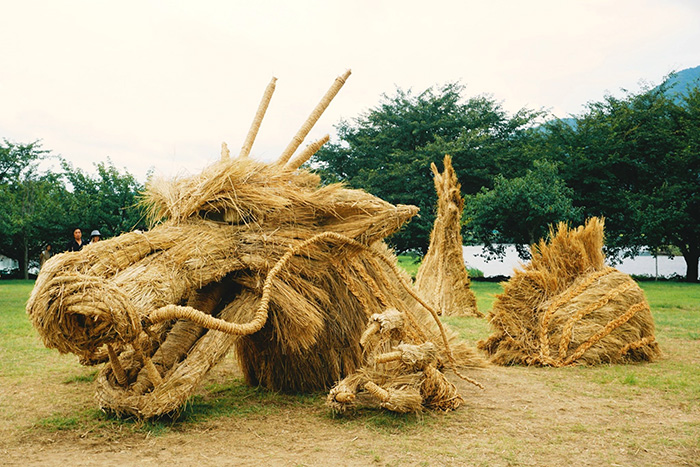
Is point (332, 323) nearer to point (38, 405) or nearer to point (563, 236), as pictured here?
point (38, 405)

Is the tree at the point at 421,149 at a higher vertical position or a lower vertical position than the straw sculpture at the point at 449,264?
higher

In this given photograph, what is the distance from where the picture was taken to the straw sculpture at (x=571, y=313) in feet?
23.2

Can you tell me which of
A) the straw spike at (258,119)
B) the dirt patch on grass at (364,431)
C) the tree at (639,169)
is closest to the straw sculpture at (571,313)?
the dirt patch on grass at (364,431)

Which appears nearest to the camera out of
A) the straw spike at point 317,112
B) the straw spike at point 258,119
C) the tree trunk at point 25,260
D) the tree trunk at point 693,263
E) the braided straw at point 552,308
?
the straw spike at point 317,112

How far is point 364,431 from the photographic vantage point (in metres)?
4.48

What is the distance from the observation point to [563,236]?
800 centimetres

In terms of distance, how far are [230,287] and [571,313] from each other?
425 centimetres

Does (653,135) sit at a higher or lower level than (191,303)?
higher

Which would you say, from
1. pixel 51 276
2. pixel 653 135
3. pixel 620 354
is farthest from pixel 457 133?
pixel 51 276

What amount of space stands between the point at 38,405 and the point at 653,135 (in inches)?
996

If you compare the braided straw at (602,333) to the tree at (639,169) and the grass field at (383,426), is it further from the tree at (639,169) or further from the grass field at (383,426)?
the tree at (639,169)

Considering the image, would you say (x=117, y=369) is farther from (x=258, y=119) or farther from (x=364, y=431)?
(x=258, y=119)

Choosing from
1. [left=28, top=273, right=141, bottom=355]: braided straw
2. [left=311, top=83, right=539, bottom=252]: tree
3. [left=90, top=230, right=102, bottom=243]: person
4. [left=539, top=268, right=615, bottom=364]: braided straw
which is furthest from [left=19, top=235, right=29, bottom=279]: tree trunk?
[left=28, top=273, right=141, bottom=355]: braided straw

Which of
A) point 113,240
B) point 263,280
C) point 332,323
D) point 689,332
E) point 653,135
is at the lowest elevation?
point 689,332
